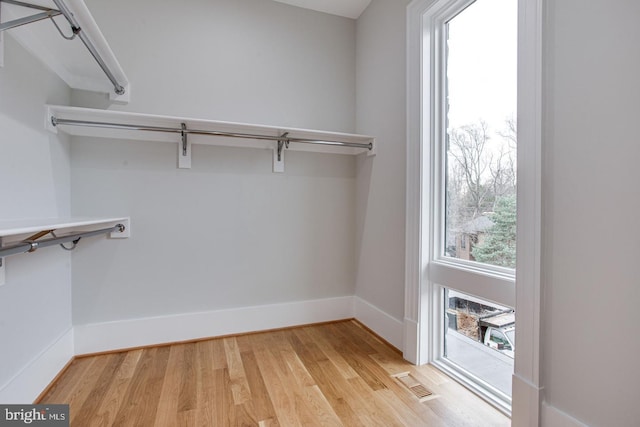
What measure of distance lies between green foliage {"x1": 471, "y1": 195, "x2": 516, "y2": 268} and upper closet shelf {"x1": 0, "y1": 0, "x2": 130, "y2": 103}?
1.78m

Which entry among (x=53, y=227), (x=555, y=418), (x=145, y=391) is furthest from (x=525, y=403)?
(x=53, y=227)

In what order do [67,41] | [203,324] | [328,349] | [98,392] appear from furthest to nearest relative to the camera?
[203,324] < [328,349] < [98,392] < [67,41]

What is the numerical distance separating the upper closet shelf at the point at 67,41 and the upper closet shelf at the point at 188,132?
0.22 meters

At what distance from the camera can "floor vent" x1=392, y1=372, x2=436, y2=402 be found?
147 centimetres

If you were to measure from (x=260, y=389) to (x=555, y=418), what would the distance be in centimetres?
124

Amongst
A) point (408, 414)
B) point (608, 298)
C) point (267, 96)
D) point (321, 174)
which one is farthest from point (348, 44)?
point (408, 414)

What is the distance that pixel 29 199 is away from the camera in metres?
1.41

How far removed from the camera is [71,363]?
1764 millimetres

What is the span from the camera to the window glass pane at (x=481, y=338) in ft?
4.64

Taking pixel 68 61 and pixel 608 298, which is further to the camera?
pixel 68 61

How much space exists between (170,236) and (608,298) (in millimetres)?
2194

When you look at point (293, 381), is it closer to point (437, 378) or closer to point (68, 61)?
point (437, 378)

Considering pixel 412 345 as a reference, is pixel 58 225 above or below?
above

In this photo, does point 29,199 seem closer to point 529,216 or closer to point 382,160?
point 382,160
